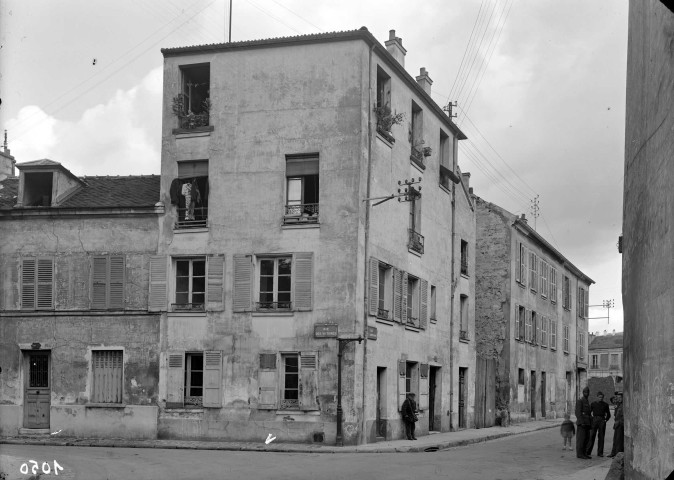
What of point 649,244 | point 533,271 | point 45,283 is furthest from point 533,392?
point 649,244

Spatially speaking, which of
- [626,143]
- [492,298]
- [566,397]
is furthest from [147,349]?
[566,397]

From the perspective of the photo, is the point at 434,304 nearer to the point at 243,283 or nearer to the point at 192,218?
the point at 243,283

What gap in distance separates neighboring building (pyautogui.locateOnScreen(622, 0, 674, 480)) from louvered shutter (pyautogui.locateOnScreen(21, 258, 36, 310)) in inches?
665

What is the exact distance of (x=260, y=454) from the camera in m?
20.4

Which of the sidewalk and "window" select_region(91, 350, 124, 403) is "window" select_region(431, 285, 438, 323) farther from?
"window" select_region(91, 350, 124, 403)

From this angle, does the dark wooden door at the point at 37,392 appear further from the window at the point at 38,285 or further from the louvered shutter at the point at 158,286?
the louvered shutter at the point at 158,286

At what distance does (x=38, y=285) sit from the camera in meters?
25.1

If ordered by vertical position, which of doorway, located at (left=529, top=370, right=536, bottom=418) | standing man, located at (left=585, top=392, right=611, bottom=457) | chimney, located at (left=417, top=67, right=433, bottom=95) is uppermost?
chimney, located at (left=417, top=67, right=433, bottom=95)

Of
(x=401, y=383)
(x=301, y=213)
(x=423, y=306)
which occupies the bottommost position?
(x=401, y=383)

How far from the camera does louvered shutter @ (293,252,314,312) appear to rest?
77.6 feet

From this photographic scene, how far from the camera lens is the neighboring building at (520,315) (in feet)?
123

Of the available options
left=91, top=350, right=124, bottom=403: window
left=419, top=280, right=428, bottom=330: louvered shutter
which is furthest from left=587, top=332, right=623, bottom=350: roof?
left=91, top=350, right=124, bottom=403: window

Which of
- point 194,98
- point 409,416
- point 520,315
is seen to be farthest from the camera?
point 520,315

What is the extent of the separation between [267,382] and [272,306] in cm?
199
